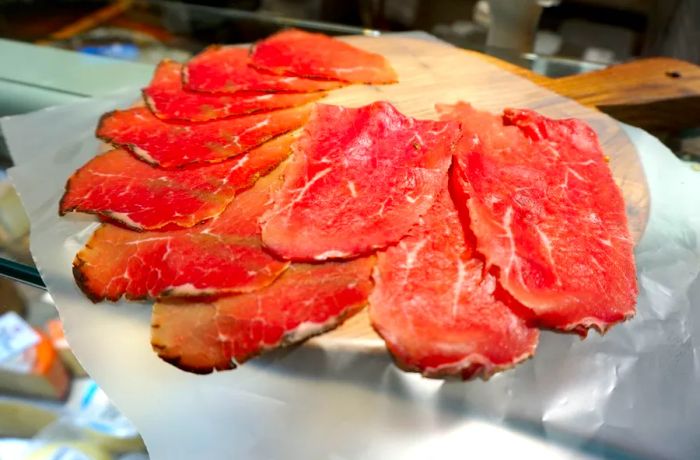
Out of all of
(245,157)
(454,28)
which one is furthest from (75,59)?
(454,28)

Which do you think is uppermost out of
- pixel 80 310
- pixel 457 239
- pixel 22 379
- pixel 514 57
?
pixel 514 57

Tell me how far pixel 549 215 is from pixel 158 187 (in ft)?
2.94

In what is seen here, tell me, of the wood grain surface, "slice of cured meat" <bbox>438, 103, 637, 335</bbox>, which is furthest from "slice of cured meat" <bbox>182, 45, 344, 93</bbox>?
the wood grain surface

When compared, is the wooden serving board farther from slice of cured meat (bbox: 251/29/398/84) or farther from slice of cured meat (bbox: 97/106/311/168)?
slice of cured meat (bbox: 97/106/311/168)

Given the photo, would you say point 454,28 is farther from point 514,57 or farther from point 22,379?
point 22,379

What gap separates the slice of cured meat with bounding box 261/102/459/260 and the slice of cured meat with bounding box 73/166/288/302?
0.06 metres

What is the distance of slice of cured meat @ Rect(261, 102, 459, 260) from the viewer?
121 cm

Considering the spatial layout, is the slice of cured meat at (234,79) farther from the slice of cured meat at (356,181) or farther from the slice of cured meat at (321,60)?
the slice of cured meat at (356,181)

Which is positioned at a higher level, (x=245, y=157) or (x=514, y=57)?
Answer: (x=514, y=57)

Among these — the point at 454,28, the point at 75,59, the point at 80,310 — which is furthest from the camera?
the point at 454,28

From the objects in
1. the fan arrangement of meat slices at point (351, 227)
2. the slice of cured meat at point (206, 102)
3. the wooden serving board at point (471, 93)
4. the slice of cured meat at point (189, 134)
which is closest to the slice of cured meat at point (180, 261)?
the fan arrangement of meat slices at point (351, 227)

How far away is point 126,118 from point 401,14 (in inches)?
92.4

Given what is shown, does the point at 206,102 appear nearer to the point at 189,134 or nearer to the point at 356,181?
the point at 189,134

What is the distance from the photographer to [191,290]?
3.74 ft
